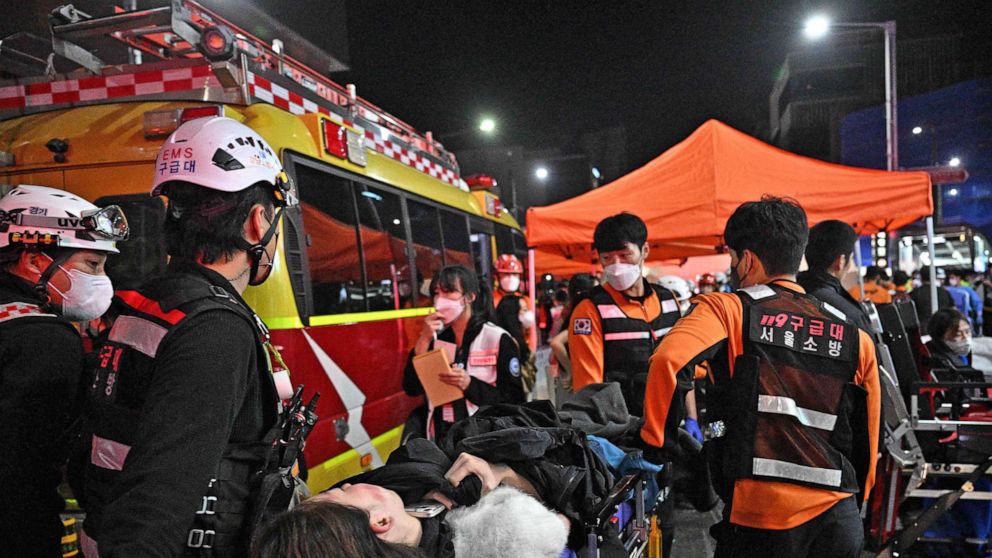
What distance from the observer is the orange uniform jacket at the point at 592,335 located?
3.72m

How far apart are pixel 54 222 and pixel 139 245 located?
46.9 inches

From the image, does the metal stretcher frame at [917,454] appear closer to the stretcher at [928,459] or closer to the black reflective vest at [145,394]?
→ the stretcher at [928,459]

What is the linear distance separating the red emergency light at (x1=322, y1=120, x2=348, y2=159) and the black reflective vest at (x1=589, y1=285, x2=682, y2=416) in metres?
2.03

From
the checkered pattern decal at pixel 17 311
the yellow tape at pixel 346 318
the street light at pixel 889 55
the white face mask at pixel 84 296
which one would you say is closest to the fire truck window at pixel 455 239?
the yellow tape at pixel 346 318

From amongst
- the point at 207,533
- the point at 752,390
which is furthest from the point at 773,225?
the point at 207,533

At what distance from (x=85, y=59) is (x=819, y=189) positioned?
20.4ft

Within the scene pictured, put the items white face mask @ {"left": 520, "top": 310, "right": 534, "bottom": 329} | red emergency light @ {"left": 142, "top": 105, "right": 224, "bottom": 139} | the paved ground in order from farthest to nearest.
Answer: white face mask @ {"left": 520, "top": 310, "right": 534, "bottom": 329} < the paved ground < red emergency light @ {"left": 142, "top": 105, "right": 224, "bottom": 139}

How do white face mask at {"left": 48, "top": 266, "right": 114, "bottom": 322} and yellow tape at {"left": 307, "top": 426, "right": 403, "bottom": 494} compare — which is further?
yellow tape at {"left": 307, "top": 426, "right": 403, "bottom": 494}

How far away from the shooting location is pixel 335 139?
4.33 m

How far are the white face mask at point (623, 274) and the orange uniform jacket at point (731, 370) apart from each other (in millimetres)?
1392

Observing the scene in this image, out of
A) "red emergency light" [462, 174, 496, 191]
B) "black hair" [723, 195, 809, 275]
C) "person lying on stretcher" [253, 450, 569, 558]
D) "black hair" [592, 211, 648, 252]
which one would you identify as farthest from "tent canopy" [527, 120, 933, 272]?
"person lying on stretcher" [253, 450, 569, 558]

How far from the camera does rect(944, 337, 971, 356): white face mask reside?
5.02 m

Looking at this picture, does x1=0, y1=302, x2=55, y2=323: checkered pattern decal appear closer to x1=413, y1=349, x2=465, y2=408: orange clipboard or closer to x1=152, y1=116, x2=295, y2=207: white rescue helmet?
x1=152, y1=116, x2=295, y2=207: white rescue helmet

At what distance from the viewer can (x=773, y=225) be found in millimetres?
2406
